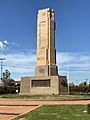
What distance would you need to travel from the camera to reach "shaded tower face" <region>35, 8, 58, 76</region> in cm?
3281

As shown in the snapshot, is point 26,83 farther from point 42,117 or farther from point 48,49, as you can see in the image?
point 42,117

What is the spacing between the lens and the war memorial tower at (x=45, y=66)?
32281mm

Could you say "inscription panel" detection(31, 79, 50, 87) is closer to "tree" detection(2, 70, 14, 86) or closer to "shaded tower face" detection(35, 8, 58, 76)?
"shaded tower face" detection(35, 8, 58, 76)

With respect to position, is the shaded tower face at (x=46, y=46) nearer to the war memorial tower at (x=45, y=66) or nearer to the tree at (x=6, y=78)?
the war memorial tower at (x=45, y=66)

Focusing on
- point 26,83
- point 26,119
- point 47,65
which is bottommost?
point 26,119

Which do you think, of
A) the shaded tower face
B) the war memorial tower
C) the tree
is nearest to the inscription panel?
the war memorial tower

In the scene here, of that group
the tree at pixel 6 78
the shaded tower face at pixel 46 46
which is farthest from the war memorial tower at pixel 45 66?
the tree at pixel 6 78

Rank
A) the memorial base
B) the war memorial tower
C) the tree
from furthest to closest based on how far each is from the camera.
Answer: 1. the tree
2. the war memorial tower
3. the memorial base

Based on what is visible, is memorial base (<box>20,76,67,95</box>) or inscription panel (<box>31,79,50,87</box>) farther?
inscription panel (<box>31,79,50,87</box>)

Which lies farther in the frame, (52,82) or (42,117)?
(52,82)

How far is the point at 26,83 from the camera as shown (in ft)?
112

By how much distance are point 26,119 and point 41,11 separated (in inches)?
937

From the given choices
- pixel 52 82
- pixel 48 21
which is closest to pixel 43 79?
pixel 52 82

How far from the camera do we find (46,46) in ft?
109
